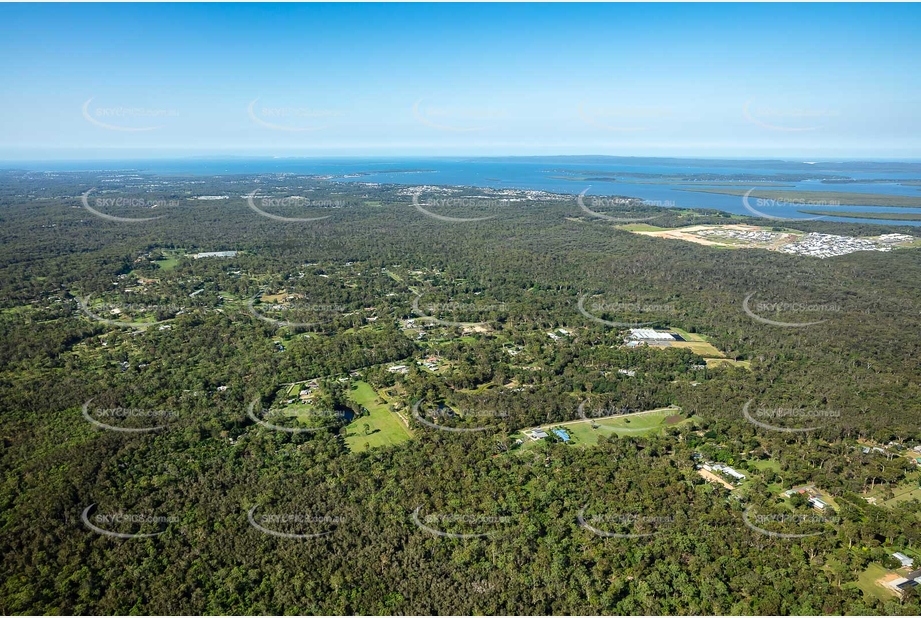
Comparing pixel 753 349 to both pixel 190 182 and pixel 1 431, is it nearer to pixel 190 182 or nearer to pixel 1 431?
pixel 1 431

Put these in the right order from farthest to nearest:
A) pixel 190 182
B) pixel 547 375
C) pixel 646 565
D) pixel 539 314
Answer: pixel 190 182 → pixel 539 314 → pixel 547 375 → pixel 646 565

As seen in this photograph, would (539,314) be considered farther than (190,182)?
No

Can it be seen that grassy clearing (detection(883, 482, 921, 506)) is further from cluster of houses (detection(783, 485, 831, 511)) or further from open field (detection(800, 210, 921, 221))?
open field (detection(800, 210, 921, 221))

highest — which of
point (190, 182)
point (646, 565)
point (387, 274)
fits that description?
point (190, 182)

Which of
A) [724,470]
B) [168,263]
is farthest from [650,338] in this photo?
[168,263]

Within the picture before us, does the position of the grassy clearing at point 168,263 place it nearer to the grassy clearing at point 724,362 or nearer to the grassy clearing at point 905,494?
the grassy clearing at point 724,362

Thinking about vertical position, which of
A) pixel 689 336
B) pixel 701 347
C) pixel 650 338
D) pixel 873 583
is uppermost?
pixel 650 338

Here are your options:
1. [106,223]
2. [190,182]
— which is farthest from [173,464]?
[190,182]

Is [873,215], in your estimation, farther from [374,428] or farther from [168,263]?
[168,263]
